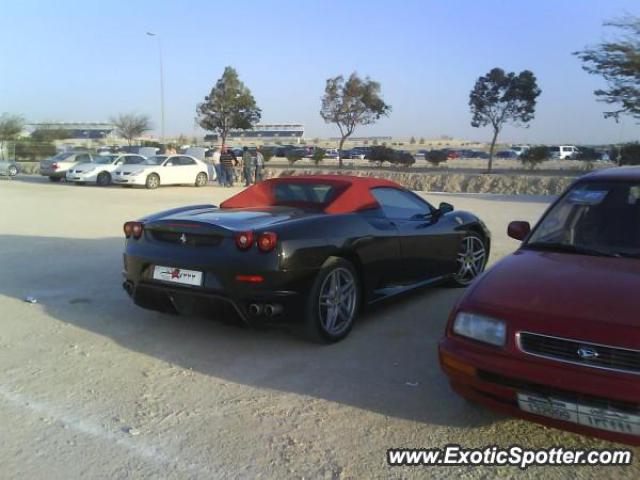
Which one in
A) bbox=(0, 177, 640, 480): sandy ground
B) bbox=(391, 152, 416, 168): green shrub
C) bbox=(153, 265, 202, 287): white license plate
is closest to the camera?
bbox=(0, 177, 640, 480): sandy ground

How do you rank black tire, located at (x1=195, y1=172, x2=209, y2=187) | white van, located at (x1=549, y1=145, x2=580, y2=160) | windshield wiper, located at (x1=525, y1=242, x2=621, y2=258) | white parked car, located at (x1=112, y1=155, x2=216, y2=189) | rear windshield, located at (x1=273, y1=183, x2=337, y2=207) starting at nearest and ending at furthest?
1. windshield wiper, located at (x1=525, y1=242, x2=621, y2=258)
2. rear windshield, located at (x1=273, y1=183, x2=337, y2=207)
3. white parked car, located at (x1=112, y1=155, x2=216, y2=189)
4. black tire, located at (x1=195, y1=172, x2=209, y2=187)
5. white van, located at (x1=549, y1=145, x2=580, y2=160)

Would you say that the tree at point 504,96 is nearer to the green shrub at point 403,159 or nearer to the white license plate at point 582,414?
the green shrub at point 403,159

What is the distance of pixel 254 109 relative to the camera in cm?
4094

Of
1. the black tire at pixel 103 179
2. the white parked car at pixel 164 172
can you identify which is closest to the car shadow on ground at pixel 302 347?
the white parked car at pixel 164 172

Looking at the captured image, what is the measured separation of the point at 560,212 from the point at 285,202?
250 centimetres

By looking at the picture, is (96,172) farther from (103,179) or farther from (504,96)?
(504,96)

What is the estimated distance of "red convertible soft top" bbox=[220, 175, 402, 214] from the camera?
5.17 meters

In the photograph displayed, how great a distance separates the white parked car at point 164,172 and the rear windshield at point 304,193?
1809 cm

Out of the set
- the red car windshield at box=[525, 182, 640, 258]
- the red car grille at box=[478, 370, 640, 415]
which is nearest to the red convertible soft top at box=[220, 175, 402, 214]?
the red car windshield at box=[525, 182, 640, 258]

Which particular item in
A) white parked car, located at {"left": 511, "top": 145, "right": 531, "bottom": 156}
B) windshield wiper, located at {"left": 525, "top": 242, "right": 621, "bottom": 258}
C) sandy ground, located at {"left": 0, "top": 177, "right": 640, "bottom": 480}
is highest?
white parked car, located at {"left": 511, "top": 145, "right": 531, "bottom": 156}

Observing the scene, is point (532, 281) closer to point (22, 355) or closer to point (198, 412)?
point (198, 412)

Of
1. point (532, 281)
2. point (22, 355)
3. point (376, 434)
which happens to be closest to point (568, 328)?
point (532, 281)

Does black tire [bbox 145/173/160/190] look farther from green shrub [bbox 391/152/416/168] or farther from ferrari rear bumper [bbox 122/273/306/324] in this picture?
green shrub [bbox 391/152/416/168]

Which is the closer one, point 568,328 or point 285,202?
point 568,328
